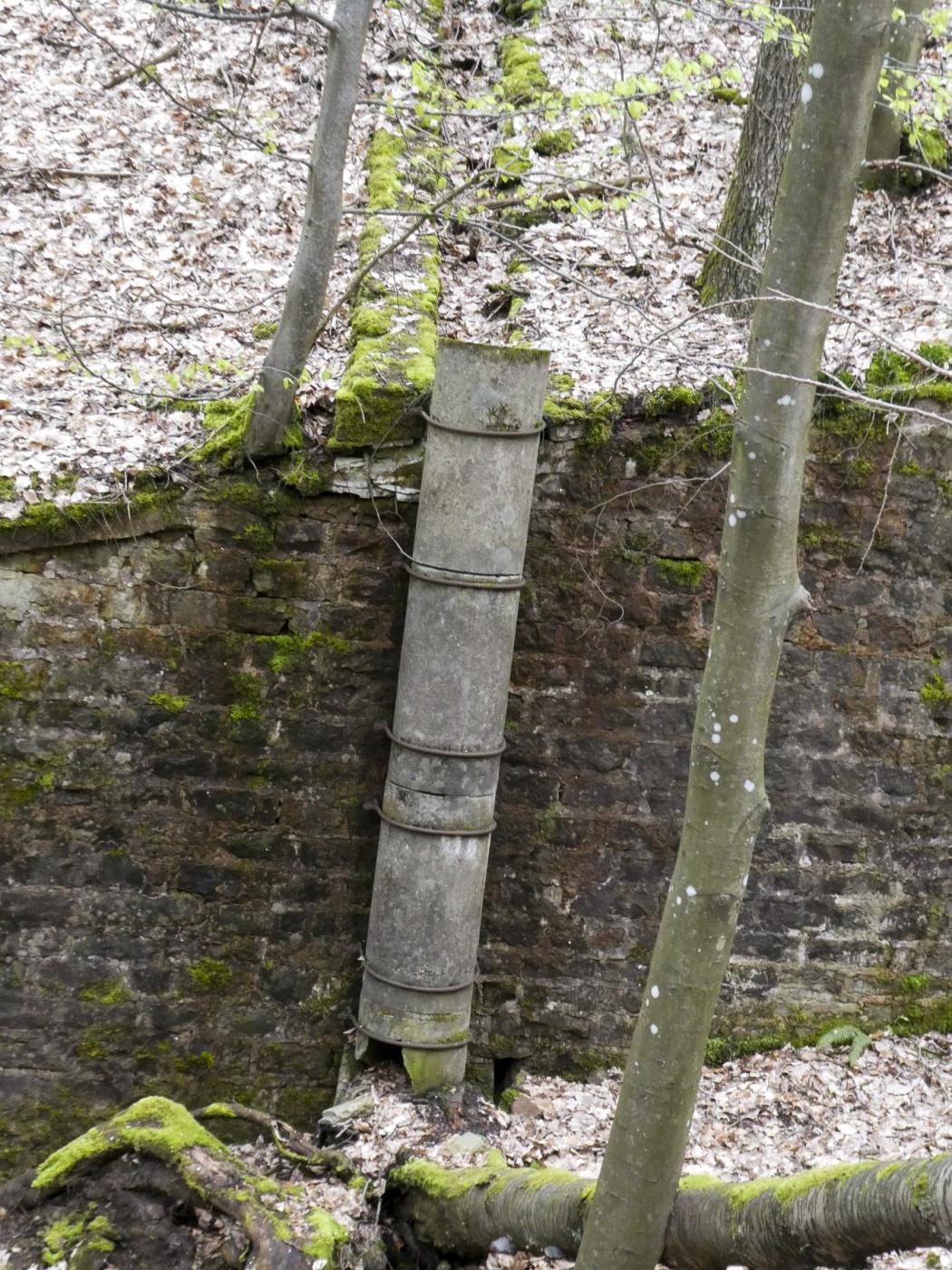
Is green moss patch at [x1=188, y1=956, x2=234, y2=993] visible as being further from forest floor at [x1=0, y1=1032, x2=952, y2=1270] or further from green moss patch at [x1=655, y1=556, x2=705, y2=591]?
green moss patch at [x1=655, y1=556, x2=705, y2=591]

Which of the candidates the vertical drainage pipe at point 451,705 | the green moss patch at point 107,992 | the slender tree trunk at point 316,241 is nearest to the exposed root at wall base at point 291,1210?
the vertical drainage pipe at point 451,705

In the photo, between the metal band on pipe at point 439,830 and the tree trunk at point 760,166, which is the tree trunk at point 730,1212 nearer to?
the metal band on pipe at point 439,830

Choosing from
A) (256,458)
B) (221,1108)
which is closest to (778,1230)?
(221,1108)

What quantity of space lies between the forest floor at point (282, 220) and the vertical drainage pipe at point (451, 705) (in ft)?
2.15

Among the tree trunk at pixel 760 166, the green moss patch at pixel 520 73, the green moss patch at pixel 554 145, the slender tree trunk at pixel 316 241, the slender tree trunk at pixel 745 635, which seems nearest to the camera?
the slender tree trunk at pixel 745 635

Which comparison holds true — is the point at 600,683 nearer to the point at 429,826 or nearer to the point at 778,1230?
the point at 429,826

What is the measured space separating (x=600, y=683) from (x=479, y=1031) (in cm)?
170

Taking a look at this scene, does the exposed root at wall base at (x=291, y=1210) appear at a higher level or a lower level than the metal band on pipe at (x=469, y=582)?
lower

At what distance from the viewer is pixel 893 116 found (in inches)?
279

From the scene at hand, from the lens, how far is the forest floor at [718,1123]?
165 inches

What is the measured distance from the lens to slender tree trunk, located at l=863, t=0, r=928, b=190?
6898 mm

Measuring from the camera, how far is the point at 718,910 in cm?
298

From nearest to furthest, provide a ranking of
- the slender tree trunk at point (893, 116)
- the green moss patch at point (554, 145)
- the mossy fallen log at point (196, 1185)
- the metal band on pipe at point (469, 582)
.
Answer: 1. the mossy fallen log at point (196, 1185)
2. the metal band on pipe at point (469, 582)
3. the slender tree trunk at point (893, 116)
4. the green moss patch at point (554, 145)

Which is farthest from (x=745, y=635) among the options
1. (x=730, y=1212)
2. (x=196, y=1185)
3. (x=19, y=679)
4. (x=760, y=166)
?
(x=760, y=166)
